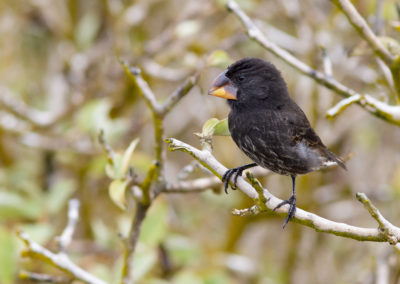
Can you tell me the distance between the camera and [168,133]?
4.29 m

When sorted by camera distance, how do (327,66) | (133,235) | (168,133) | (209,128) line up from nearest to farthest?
(209,128) → (133,235) → (327,66) → (168,133)

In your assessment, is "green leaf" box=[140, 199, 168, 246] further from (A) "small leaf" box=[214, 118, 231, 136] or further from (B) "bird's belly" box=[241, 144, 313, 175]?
(A) "small leaf" box=[214, 118, 231, 136]

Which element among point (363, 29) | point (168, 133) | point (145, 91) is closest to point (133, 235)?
point (145, 91)

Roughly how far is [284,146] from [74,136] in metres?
1.64

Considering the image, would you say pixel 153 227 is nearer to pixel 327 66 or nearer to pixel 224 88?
pixel 224 88

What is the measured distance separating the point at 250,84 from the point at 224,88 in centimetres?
9

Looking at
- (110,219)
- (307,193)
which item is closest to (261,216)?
(307,193)

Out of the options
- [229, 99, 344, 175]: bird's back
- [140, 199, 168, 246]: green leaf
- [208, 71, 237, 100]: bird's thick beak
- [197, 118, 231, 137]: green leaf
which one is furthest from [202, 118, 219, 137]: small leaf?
[140, 199, 168, 246]: green leaf

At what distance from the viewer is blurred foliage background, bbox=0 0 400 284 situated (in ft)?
8.91

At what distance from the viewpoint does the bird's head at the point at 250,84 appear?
1841 millimetres

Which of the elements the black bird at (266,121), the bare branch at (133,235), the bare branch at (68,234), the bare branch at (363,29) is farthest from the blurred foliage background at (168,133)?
the bare branch at (363,29)

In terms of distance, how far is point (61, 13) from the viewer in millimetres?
4191

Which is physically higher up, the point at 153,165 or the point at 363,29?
the point at 363,29

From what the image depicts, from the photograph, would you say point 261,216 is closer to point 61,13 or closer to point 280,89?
point 280,89
